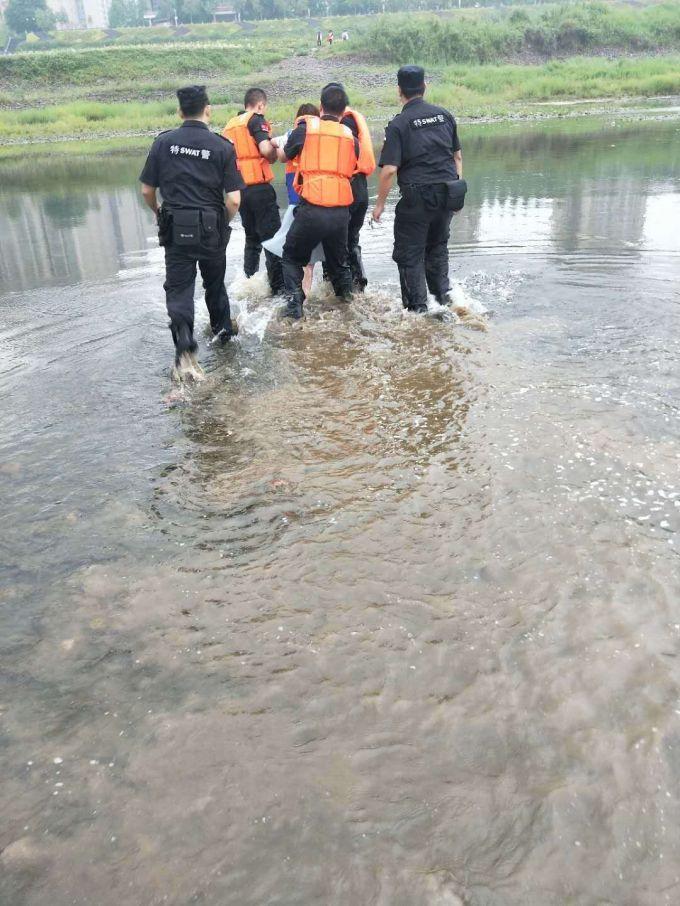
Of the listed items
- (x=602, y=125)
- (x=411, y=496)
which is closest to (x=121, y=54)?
(x=602, y=125)

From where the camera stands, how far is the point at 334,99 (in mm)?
6359

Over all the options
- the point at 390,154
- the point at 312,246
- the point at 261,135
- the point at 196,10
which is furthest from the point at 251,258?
the point at 196,10

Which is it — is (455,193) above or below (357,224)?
above

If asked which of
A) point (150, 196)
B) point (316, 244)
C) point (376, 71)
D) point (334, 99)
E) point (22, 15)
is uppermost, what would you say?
point (22, 15)

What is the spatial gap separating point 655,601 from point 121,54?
190 feet

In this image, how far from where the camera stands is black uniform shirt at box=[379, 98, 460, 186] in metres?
6.31

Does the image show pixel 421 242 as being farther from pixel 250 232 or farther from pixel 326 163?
pixel 250 232

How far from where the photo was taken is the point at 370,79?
142ft

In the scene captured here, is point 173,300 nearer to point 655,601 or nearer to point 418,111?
point 418,111

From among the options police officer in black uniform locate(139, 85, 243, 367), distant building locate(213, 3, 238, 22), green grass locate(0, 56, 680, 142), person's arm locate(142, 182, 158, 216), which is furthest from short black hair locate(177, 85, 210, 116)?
distant building locate(213, 3, 238, 22)

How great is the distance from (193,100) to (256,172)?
206cm

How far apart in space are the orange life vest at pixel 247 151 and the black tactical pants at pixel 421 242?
1.57 meters

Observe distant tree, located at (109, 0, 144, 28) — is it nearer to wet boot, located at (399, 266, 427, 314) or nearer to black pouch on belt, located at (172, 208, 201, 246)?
wet boot, located at (399, 266, 427, 314)

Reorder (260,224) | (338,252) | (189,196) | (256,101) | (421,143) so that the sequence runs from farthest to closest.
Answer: (260,224)
(256,101)
(338,252)
(421,143)
(189,196)
